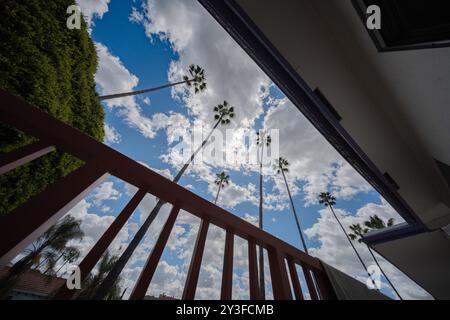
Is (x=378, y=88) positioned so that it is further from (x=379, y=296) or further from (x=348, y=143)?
(x=379, y=296)

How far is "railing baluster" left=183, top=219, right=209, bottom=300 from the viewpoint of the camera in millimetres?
1285

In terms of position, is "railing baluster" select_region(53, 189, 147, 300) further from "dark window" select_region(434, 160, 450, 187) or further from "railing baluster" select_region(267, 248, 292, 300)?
"dark window" select_region(434, 160, 450, 187)

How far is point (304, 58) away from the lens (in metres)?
2.90

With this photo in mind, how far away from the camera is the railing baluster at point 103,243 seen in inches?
36.6

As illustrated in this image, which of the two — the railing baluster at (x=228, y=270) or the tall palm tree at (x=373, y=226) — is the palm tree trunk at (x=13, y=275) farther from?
the tall palm tree at (x=373, y=226)

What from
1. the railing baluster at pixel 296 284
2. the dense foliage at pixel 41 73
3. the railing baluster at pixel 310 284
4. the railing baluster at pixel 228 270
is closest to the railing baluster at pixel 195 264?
the railing baluster at pixel 228 270

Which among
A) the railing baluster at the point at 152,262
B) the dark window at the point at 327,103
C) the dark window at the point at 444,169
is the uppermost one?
the dark window at the point at 327,103

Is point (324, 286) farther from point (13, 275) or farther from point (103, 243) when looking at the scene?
point (13, 275)

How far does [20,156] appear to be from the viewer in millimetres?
1155

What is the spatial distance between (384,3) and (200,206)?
378 cm

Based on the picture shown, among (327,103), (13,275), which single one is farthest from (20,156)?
(13,275)

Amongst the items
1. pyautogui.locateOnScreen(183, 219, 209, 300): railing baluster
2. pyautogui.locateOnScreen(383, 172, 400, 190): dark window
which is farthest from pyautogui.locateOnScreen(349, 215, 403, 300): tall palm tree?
pyautogui.locateOnScreen(183, 219, 209, 300): railing baluster

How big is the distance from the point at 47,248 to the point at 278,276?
16.2 metres
